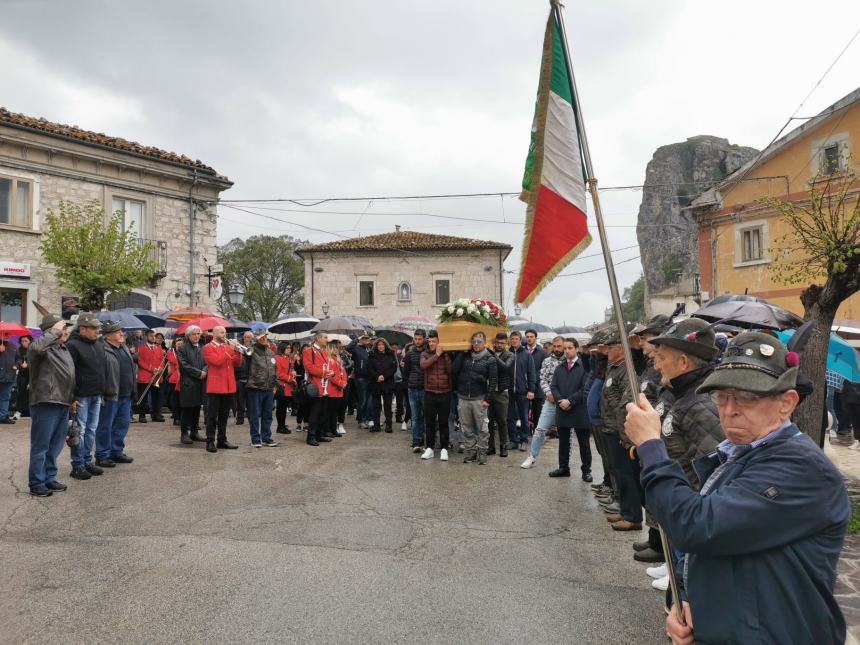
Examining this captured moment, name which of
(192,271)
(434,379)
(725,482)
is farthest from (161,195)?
(725,482)

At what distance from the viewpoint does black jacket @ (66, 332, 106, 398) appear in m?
7.33

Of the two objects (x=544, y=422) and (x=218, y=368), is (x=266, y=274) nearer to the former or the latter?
(x=218, y=368)

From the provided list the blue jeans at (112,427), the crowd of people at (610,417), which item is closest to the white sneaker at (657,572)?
the crowd of people at (610,417)

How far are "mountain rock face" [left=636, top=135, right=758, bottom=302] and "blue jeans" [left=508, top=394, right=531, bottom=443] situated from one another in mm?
66824

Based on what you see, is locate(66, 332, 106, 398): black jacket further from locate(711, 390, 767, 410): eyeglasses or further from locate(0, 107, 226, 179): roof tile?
locate(0, 107, 226, 179): roof tile

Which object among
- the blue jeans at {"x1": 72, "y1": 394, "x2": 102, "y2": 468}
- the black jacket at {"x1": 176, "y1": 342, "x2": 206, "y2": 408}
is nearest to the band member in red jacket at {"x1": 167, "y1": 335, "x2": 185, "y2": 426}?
the black jacket at {"x1": 176, "y1": 342, "x2": 206, "y2": 408}

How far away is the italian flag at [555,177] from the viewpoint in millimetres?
3291

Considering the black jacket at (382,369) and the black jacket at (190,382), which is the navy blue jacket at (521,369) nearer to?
the black jacket at (382,369)

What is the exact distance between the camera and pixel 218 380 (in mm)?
9484

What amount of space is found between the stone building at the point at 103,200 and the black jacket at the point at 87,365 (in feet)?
44.1

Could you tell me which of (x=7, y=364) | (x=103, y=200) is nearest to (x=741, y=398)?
(x=7, y=364)

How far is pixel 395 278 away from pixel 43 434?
33.3 meters

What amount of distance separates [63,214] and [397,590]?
19.7 metres

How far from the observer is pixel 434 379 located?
9461 mm
